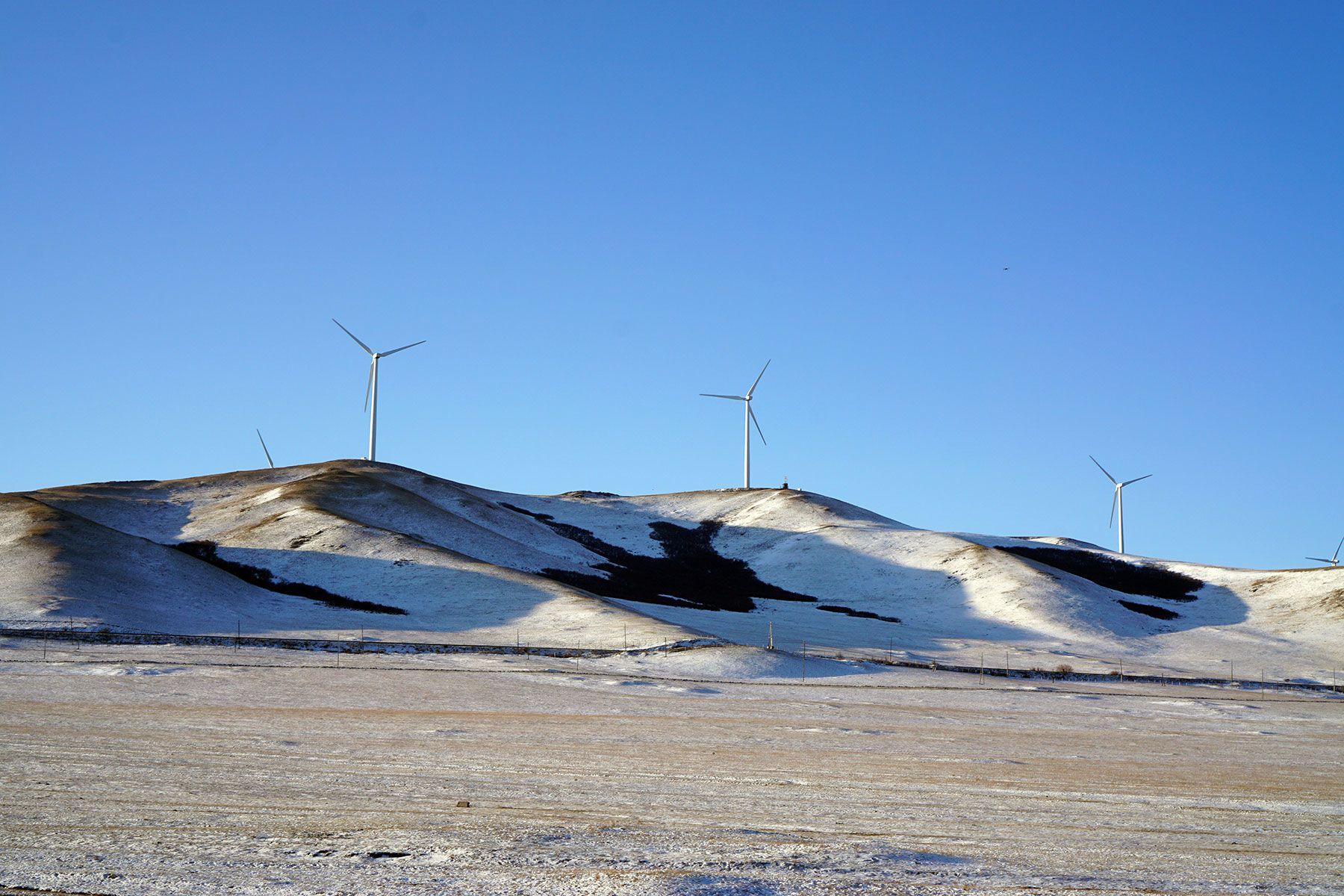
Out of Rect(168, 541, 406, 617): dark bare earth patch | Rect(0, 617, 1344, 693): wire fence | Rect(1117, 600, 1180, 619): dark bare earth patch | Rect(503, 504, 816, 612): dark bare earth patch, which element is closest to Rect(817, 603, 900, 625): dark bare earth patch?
Rect(503, 504, 816, 612): dark bare earth patch

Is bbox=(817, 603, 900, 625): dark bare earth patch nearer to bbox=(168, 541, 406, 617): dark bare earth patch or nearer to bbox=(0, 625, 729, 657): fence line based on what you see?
bbox=(0, 625, 729, 657): fence line

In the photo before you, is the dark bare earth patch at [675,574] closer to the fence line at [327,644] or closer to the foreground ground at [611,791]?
the fence line at [327,644]

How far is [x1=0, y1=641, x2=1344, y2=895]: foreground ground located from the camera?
539 inches

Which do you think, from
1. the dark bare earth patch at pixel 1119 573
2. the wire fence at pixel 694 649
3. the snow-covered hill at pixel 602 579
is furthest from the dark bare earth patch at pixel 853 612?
the dark bare earth patch at pixel 1119 573

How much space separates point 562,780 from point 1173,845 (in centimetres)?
1060

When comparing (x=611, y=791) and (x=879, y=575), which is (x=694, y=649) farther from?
(x=879, y=575)

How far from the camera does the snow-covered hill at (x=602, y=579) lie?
2689 inches

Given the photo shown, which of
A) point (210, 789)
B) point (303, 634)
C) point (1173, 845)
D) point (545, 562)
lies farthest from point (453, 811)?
point (545, 562)

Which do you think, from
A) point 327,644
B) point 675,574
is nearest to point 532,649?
point 327,644

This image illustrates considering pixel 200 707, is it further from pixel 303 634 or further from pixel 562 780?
pixel 303 634

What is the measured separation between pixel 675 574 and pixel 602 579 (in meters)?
14.9

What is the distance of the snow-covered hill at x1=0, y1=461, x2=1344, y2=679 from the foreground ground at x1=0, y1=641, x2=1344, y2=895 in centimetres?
2285

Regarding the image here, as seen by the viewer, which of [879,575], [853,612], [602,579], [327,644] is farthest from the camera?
[879,575]

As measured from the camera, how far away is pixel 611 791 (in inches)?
811
